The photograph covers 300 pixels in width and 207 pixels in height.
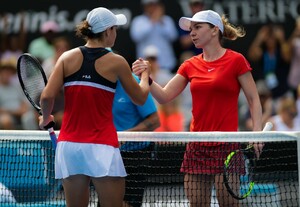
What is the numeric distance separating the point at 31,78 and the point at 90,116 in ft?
3.49

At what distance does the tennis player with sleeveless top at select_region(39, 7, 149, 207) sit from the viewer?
22.1ft

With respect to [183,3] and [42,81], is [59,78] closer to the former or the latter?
[42,81]

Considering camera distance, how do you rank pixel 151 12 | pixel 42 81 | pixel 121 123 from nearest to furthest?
1. pixel 42 81
2. pixel 121 123
3. pixel 151 12

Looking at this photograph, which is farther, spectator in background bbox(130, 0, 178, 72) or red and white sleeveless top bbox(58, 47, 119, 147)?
spectator in background bbox(130, 0, 178, 72)

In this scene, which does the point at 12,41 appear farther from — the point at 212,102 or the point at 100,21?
the point at 100,21

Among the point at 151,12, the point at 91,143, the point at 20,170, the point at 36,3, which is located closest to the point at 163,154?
the point at 20,170

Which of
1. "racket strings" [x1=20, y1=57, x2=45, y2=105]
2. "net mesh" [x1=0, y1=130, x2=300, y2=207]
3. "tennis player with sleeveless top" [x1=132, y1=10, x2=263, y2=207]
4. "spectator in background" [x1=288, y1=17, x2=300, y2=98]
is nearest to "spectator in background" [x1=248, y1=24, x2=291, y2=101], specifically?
"spectator in background" [x1=288, y1=17, x2=300, y2=98]

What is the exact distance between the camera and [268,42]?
45.3 ft

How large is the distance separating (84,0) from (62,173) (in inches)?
296

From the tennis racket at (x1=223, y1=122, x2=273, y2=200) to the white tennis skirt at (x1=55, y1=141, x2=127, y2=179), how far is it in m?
0.88

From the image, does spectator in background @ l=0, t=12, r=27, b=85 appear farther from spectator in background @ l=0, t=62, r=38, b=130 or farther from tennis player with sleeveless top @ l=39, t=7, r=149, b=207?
tennis player with sleeveless top @ l=39, t=7, r=149, b=207

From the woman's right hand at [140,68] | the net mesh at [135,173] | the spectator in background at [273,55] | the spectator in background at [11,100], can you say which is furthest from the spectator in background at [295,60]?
the woman's right hand at [140,68]

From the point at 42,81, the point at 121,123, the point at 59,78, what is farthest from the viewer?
the point at 121,123

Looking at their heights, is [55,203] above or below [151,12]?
below
